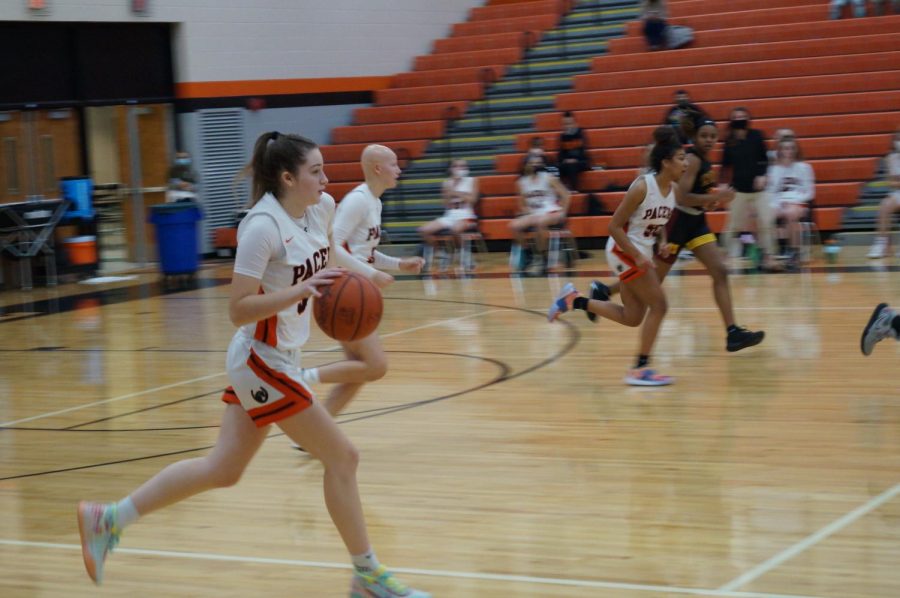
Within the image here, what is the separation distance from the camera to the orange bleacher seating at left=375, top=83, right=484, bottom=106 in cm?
1995

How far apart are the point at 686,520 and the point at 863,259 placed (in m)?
9.55

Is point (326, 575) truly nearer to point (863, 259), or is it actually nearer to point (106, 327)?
point (106, 327)

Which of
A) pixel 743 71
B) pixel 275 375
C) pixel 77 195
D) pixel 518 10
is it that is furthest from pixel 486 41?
pixel 275 375

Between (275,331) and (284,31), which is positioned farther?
(284,31)

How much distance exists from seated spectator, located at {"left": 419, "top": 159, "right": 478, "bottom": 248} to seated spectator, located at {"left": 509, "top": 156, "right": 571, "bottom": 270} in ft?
2.59

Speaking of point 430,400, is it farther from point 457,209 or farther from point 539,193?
point 457,209

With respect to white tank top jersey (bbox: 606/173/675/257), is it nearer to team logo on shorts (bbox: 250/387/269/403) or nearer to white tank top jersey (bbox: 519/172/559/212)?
team logo on shorts (bbox: 250/387/269/403)

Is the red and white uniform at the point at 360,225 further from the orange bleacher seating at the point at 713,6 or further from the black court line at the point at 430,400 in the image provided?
the orange bleacher seating at the point at 713,6

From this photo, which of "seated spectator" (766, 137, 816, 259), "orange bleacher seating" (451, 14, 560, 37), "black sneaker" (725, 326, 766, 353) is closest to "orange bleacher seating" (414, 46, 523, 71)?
"orange bleacher seating" (451, 14, 560, 37)

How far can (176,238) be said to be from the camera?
51.6ft

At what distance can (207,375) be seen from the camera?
355 inches

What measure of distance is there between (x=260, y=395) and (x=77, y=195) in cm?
1319

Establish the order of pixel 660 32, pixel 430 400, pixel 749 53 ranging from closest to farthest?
1. pixel 430 400
2. pixel 749 53
3. pixel 660 32

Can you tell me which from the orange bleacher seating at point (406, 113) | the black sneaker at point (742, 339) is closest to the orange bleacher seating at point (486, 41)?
the orange bleacher seating at point (406, 113)
